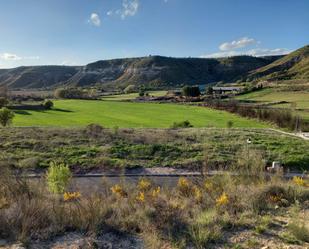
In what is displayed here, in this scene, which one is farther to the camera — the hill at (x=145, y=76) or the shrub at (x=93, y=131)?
the hill at (x=145, y=76)

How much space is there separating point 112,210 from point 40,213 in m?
1.31

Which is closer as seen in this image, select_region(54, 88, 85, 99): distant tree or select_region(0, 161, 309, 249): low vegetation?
select_region(0, 161, 309, 249): low vegetation

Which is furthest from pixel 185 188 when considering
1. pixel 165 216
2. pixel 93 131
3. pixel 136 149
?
pixel 93 131

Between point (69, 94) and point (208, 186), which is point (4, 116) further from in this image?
point (69, 94)

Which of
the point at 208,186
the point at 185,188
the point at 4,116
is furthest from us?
the point at 4,116

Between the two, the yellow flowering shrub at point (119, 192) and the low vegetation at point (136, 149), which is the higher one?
the yellow flowering shrub at point (119, 192)

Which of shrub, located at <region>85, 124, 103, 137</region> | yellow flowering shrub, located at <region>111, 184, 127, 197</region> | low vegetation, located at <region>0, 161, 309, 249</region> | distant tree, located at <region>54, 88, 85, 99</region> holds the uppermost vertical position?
low vegetation, located at <region>0, 161, 309, 249</region>

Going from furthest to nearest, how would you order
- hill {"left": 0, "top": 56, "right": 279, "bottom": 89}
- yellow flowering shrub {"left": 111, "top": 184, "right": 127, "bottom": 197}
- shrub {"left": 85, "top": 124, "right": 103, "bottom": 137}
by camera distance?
1. hill {"left": 0, "top": 56, "right": 279, "bottom": 89}
2. shrub {"left": 85, "top": 124, "right": 103, "bottom": 137}
3. yellow flowering shrub {"left": 111, "top": 184, "right": 127, "bottom": 197}

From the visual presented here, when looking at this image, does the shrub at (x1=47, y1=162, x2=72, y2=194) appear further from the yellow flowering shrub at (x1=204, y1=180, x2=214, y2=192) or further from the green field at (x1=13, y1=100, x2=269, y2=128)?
the green field at (x1=13, y1=100, x2=269, y2=128)

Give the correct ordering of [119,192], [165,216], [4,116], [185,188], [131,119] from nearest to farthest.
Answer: [165,216]
[119,192]
[185,188]
[4,116]
[131,119]

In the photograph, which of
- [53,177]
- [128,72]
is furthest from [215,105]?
[128,72]

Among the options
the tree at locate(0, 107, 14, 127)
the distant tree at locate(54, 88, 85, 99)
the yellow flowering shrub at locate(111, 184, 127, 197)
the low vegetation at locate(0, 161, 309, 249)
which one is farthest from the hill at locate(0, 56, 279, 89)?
the low vegetation at locate(0, 161, 309, 249)

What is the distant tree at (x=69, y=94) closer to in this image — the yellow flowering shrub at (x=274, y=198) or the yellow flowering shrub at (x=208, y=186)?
the yellow flowering shrub at (x=208, y=186)

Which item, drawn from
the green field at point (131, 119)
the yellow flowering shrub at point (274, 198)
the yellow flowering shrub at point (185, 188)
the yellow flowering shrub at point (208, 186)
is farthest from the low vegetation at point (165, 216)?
the green field at point (131, 119)
